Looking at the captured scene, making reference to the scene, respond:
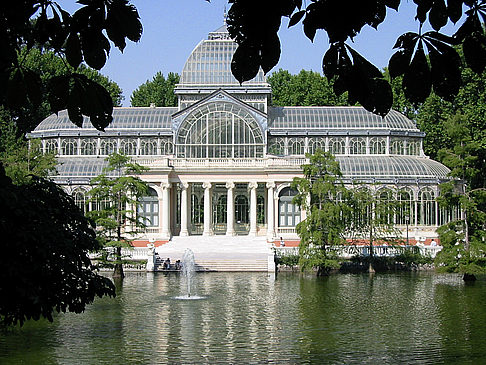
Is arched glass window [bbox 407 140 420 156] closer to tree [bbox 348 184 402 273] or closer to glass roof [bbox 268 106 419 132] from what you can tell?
glass roof [bbox 268 106 419 132]

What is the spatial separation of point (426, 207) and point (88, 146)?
24.7 meters

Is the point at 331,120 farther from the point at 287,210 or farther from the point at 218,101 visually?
the point at 218,101

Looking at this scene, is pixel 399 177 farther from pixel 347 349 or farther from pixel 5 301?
pixel 5 301

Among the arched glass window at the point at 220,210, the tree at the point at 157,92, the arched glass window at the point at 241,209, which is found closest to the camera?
the arched glass window at the point at 241,209

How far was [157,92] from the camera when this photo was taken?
80.3m

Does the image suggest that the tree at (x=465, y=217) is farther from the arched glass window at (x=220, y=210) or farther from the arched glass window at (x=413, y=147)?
the arched glass window at (x=220, y=210)

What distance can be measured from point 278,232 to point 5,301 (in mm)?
41357

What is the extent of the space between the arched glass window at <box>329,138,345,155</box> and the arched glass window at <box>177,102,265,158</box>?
5179mm

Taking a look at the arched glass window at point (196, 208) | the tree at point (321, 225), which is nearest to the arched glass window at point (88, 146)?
the arched glass window at point (196, 208)

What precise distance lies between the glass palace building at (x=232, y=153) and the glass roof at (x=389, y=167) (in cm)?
7

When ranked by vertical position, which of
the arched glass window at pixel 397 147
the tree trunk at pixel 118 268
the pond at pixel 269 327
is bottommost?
the pond at pixel 269 327

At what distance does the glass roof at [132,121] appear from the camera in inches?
2179

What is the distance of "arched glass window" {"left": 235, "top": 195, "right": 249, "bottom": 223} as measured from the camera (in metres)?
57.0

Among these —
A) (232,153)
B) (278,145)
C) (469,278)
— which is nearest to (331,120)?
(278,145)
